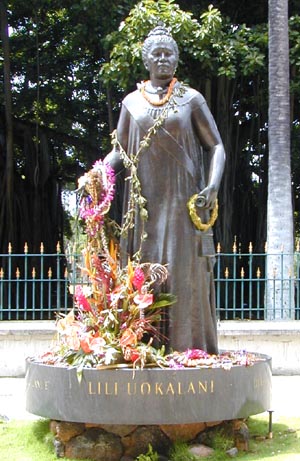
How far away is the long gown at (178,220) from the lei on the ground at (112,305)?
0.07m

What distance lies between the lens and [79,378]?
16.4ft

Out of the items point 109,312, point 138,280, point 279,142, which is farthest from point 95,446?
point 279,142

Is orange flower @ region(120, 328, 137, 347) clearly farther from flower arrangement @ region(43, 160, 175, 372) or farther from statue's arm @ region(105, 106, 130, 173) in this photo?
statue's arm @ region(105, 106, 130, 173)

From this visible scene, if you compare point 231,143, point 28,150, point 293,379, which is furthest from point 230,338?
point 28,150

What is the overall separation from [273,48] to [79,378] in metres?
7.23

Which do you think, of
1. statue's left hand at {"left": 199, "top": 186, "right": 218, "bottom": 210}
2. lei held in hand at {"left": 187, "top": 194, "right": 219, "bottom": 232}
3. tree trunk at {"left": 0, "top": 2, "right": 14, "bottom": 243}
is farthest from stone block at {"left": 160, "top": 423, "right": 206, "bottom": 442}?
tree trunk at {"left": 0, "top": 2, "right": 14, "bottom": 243}

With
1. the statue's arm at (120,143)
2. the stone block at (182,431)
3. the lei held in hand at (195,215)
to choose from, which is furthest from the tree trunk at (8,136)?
the stone block at (182,431)

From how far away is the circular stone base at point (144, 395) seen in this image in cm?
492

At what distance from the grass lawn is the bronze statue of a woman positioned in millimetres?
729

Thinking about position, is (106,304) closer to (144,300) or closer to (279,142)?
(144,300)

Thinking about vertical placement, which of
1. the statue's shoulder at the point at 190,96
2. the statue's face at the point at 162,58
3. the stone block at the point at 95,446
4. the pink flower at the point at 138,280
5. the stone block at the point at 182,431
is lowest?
the stone block at the point at 95,446

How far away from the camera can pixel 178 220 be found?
552 centimetres

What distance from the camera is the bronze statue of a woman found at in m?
5.48

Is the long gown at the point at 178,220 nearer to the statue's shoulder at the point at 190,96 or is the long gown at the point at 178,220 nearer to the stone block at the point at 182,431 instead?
the statue's shoulder at the point at 190,96
